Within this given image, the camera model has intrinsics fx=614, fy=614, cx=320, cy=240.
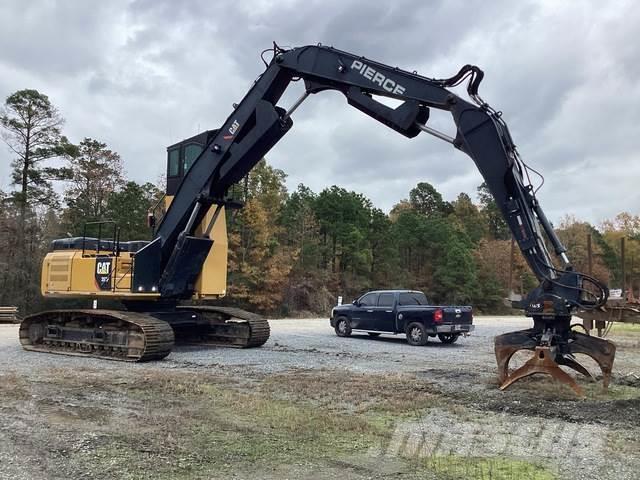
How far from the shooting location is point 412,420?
735 cm

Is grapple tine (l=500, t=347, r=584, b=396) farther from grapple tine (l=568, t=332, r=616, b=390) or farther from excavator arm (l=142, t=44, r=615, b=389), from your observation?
grapple tine (l=568, t=332, r=616, b=390)

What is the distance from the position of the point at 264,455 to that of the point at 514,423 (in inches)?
126

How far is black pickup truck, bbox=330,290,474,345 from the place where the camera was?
57.7 ft

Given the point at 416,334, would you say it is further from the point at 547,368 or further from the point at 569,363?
the point at 547,368

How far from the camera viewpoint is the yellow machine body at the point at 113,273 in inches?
554

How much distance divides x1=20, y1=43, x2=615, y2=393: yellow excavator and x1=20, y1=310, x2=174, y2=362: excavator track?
0.03 meters

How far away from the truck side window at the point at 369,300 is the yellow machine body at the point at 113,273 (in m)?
6.26

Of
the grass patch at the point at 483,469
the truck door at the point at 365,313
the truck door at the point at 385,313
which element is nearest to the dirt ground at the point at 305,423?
the grass patch at the point at 483,469

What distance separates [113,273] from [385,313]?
331 inches

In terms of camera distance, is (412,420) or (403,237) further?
(403,237)

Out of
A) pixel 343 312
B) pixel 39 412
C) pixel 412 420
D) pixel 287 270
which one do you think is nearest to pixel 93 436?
pixel 39 412

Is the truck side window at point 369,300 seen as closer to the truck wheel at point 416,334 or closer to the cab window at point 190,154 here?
the truck wheel at point 416,334

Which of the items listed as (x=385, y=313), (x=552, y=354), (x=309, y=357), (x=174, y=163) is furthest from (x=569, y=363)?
(x=174, y=163)

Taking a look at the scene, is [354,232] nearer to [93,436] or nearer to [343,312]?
[343,312]
